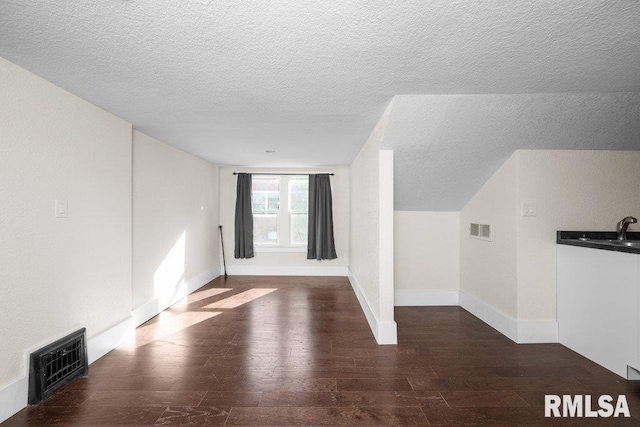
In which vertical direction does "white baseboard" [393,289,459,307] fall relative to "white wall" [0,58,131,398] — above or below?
below

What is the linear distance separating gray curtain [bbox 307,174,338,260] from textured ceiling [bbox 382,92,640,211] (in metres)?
2.57

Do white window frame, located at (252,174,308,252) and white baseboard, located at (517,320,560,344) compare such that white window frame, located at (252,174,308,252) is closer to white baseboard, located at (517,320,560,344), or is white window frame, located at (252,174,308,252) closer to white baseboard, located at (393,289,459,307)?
white baseboard, located at (393,289,459,307)

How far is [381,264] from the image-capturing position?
297 centimetres

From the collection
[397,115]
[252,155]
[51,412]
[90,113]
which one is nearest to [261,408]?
[51,412]

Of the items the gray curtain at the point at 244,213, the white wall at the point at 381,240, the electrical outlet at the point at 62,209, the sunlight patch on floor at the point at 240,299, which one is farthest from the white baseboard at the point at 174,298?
the white wall at the point at 381,240

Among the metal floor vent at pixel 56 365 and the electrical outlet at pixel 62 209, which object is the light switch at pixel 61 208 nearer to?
the electrical outlet at pixel 62 209

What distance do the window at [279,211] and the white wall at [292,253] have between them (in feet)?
0.77

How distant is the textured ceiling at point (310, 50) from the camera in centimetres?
138

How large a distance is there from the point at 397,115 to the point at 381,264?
4.47 feet

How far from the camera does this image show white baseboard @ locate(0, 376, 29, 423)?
6.03 feet

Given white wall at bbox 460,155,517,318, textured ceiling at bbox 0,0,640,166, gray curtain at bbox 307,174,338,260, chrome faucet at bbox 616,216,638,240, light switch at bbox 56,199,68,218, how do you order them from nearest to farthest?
textured ceiling at bbox 0,0,640,166
light switch at bbox 56,199,68,218
chrome faucet at bbox 616,216,638,240
white wall at bbox 460,155,517,318
gray curtain at bbox 307,174,338,260


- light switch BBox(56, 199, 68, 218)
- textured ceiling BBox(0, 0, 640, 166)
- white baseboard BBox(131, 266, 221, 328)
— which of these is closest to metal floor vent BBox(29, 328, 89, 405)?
white baseboard BBox(131, 266, 221, 328)

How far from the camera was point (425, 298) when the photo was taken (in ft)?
13.7

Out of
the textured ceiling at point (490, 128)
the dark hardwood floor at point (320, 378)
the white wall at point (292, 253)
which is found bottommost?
the dark hardwood floor at point (320, 378)
